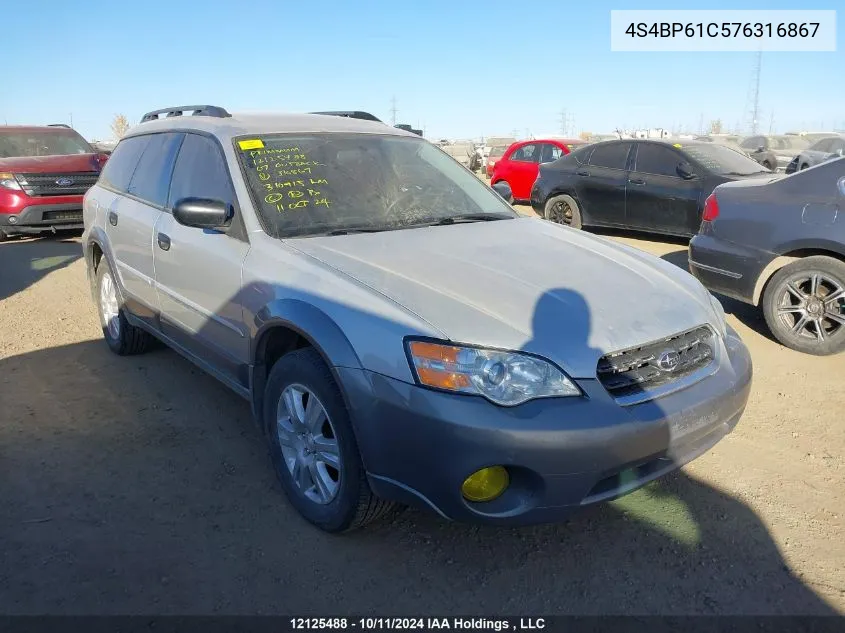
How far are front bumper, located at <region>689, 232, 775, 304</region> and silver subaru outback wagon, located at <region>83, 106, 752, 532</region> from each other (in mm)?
2128

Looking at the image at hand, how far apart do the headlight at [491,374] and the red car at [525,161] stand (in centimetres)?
1216

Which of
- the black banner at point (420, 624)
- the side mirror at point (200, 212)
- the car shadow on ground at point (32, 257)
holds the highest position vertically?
the side mirror at point (200, 212)

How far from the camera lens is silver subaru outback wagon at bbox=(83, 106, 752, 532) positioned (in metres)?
2.29

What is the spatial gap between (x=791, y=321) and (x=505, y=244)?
2.93 meters

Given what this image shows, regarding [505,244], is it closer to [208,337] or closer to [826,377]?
[208,337]

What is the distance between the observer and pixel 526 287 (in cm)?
268

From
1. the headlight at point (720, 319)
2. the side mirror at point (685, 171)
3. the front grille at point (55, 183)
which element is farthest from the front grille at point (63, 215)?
the headlight at point (720, 319)

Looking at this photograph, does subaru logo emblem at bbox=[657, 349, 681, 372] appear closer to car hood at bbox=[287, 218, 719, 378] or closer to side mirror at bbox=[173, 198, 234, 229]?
car hood at bbox=[287, 218, 719, 378]

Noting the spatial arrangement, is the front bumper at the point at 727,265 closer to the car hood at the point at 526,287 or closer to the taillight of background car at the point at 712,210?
the taillight of background car at the point at 712,210

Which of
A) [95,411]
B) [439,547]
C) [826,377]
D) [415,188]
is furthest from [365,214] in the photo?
[826,377]

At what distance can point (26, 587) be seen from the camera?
8.18 feet

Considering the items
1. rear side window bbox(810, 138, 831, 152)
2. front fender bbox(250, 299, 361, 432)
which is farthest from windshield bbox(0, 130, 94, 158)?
rear side window bbox(810, 138, 831, 152)

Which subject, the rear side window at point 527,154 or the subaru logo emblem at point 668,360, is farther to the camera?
the rear side window at point 527,154

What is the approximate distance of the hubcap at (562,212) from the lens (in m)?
10.3
